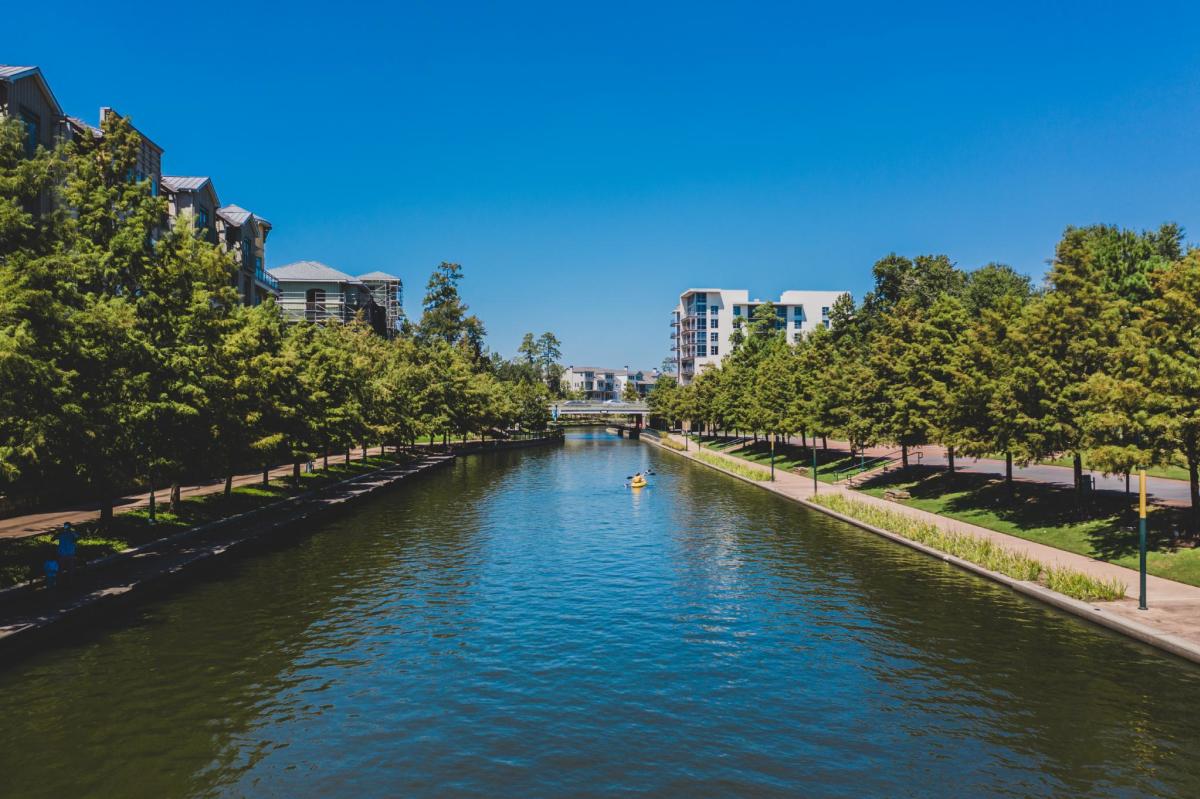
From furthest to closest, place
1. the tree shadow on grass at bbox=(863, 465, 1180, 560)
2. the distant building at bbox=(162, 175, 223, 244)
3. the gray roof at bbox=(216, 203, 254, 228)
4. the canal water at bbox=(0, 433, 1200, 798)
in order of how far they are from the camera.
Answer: the gray roof at bbox=(216, 203, 254, 228)
the distant building at bbox=(162, 175, 223, 244)
the tree shadow on grass at bbox=(863, 465, 1180, 560)
the canal water at bbox=(0, 433, 1200, 798)

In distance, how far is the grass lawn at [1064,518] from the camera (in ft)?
87.4

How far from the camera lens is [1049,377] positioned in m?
33.2

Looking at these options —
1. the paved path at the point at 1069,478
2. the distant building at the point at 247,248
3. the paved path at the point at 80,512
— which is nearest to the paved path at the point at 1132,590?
the paved path at the point at 1069,478

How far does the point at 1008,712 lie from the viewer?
55.8 feet

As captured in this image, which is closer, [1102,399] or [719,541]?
[1102,399]

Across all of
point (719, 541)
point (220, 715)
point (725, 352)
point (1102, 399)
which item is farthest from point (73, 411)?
point (725, 352)

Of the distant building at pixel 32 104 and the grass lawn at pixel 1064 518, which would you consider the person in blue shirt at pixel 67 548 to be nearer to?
the distant building at pixel 32 104

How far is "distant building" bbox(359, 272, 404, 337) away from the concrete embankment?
10105 cm

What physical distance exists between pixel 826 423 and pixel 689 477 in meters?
15.2

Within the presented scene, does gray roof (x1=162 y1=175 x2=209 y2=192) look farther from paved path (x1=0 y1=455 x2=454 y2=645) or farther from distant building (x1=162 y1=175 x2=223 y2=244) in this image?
paved path (x1=0 y1=455 x2=454 y2=645)

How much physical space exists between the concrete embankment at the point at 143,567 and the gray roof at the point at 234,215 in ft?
116

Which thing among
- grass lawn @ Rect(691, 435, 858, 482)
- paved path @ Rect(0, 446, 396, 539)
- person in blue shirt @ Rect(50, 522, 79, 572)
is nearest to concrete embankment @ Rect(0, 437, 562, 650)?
person in blue shirt @ Rect(50, 522, 79, 572)

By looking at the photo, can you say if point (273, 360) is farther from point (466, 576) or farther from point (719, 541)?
point (719, 541)

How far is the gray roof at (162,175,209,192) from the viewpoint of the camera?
6279 cm
